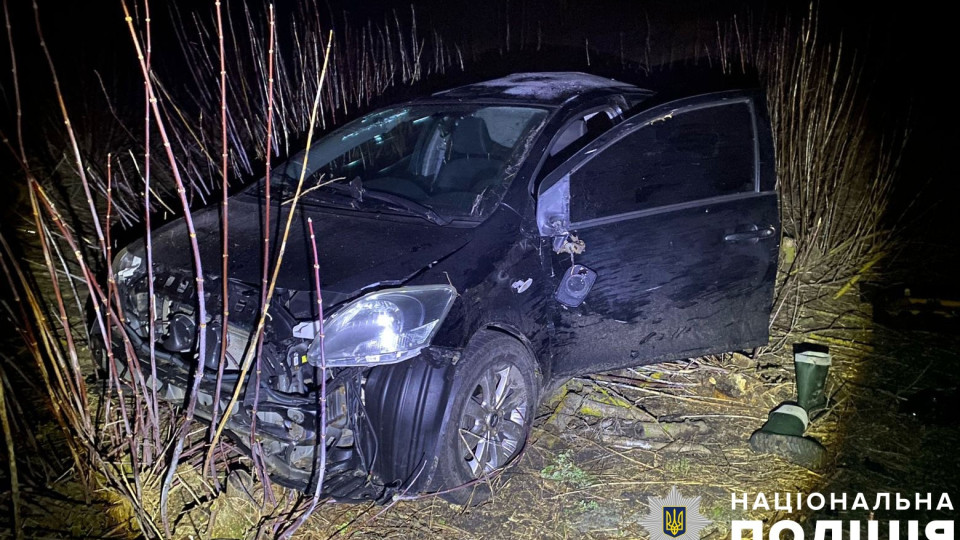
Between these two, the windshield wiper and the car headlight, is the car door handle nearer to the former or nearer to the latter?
the windshield wiper

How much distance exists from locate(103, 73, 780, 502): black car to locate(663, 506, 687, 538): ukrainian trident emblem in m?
0.72

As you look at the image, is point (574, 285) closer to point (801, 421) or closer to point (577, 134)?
point (577, 134)

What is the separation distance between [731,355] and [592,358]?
1.42 meters

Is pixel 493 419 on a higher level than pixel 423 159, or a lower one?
lower

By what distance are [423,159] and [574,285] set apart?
1128mm

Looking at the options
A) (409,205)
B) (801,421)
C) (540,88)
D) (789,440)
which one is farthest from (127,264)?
(801,421)

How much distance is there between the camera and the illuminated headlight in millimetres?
3248

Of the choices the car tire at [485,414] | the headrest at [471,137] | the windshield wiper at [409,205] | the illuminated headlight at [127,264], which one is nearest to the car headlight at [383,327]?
the car tire at [485,414]

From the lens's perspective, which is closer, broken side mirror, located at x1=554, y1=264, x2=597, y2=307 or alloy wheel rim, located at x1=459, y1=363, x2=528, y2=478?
alloy wheel rim, located at x1=459, y1=363, x2=528, y2=478

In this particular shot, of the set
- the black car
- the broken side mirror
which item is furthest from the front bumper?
the broken side mirror

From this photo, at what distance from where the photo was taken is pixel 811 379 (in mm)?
3824

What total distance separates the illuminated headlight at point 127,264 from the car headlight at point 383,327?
1205 millimetres

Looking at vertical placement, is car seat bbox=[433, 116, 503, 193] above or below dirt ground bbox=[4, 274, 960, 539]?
above

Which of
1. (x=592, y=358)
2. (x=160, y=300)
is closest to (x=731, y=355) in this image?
(x=592, y=358)
